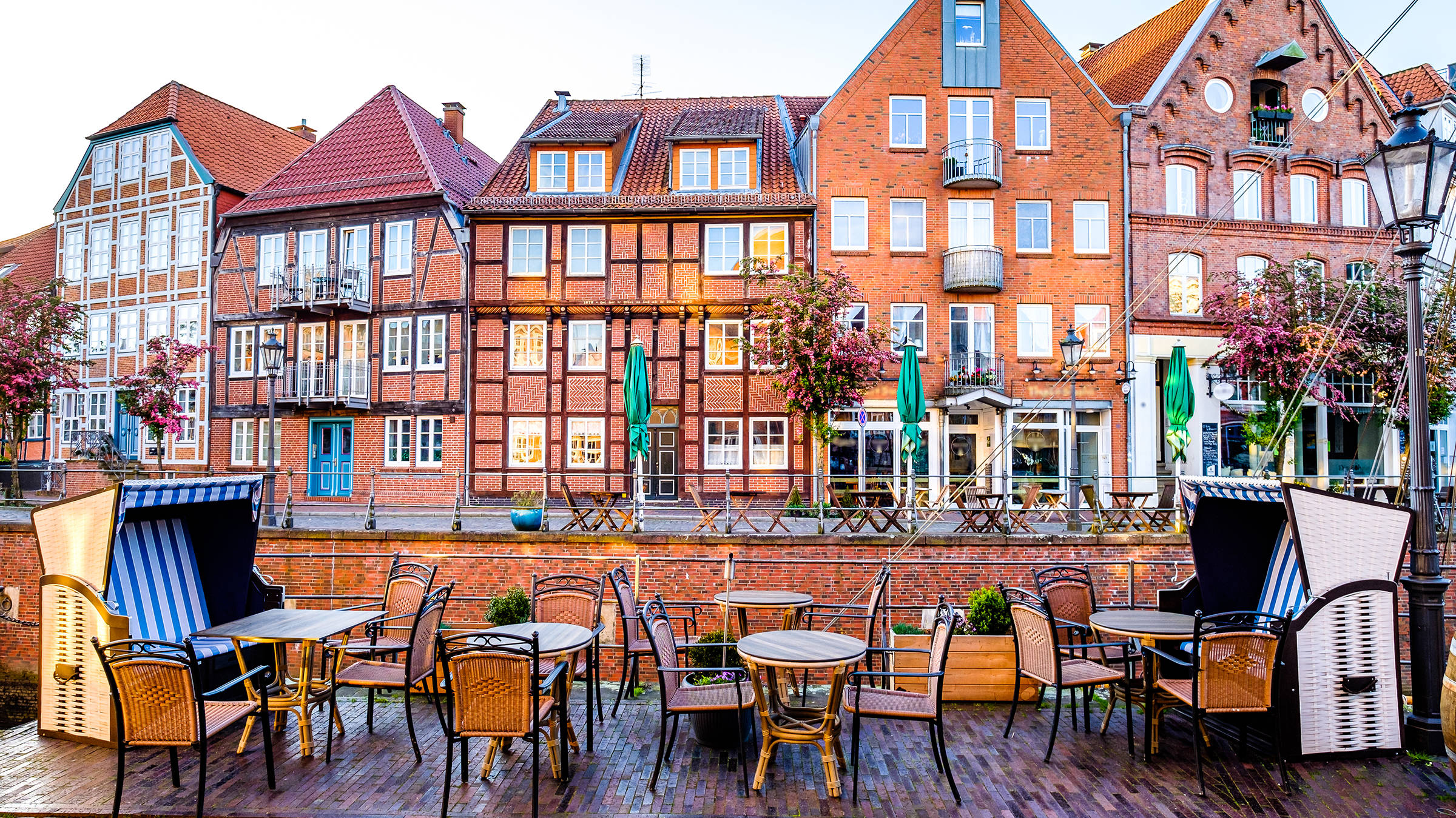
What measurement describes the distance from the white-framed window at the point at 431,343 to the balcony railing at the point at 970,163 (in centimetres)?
1317

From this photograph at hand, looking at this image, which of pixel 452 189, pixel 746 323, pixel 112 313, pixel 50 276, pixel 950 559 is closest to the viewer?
pixel 950 559

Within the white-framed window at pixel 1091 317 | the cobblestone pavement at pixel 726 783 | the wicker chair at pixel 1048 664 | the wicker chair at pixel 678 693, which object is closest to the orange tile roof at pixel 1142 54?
the white-framed window at pixel 1091 317

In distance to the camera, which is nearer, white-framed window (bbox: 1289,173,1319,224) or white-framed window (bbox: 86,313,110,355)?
white-framed window (bbox: 1289,173,1319,224)

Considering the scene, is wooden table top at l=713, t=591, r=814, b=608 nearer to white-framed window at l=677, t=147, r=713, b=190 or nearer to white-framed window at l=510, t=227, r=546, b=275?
white-framed window at l=510, t=227, r=546, b=275

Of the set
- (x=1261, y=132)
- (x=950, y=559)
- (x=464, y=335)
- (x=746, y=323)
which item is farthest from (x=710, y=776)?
(x=1261, y=132)

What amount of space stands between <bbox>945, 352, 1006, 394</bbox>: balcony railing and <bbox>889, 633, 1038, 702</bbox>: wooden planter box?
12.7m

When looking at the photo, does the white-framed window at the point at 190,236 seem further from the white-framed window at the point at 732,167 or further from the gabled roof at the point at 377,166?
the white-framed window at the point at 732,167

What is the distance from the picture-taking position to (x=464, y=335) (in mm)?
20359

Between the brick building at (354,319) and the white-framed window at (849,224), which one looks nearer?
the white-framed window at (849,224)

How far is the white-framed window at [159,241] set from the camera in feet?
76.0

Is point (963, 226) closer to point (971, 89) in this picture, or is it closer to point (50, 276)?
point (971, 89)

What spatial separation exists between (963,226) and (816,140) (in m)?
4.26

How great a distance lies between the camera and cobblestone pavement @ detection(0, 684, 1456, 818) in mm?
5074

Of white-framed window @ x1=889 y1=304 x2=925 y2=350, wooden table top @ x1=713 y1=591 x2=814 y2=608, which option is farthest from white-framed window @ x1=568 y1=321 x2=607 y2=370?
wooden table top @ x1=713 y1=591 x2=814 y2=608
